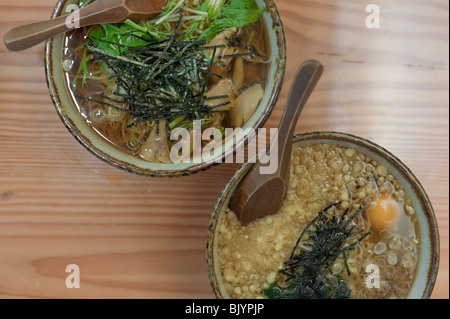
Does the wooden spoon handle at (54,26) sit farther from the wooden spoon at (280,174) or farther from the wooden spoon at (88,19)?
the wooden spoon at (280,174)

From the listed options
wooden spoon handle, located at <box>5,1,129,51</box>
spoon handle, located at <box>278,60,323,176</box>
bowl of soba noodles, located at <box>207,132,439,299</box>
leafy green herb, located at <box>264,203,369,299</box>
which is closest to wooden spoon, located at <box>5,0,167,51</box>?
wooden spoon handle, located at <box>5,1,129,51</box>

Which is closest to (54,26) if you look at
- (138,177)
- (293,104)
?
(138,177)

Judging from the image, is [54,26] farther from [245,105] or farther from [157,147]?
[245,105]

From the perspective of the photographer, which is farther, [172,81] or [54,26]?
[172,81]

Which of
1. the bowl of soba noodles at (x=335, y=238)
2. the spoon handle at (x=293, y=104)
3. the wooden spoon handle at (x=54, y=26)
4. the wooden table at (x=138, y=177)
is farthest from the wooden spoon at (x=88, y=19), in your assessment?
the bowl of soba noodles at (x=335, y=238)
